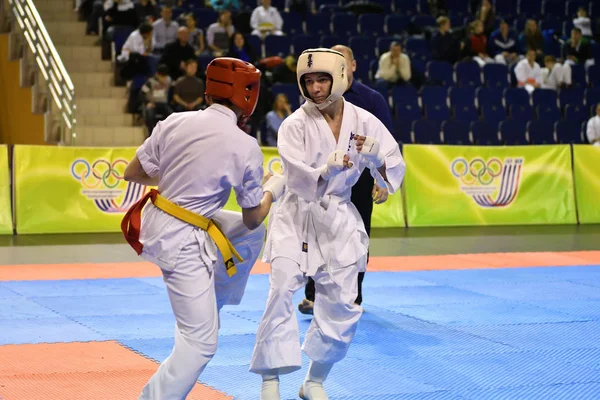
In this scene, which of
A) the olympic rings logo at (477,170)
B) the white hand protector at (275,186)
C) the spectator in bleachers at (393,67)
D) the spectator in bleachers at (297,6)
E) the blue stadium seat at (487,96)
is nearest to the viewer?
the white hand protector at (275,186)

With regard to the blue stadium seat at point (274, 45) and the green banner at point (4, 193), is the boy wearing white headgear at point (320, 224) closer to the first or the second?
the green banner at point (4, 193)

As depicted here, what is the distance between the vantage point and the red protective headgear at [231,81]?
4.25 metres

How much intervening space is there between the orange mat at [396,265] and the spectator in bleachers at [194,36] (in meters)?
6.53

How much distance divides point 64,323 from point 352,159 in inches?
120

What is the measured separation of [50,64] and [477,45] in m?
8.76

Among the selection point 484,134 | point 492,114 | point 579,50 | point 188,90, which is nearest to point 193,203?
point 188,90

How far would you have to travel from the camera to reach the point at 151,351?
20.0 feet

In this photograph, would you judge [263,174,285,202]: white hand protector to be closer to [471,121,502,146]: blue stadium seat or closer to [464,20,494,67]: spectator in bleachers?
[471,121,502,146]: blue stadium seat

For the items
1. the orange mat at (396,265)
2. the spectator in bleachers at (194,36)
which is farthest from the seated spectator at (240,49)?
the orange mat at (396,265)

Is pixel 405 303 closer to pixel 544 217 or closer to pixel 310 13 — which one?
pixel 544 217

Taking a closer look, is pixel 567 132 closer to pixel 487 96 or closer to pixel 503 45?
pixel 487 96

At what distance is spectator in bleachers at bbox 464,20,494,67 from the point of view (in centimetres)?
1845

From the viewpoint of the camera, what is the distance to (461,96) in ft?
56.1

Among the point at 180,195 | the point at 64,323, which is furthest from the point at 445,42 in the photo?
the point at 180,195
